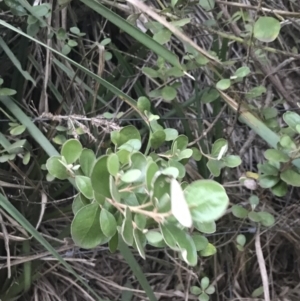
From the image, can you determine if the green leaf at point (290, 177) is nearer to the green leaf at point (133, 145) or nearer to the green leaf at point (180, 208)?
the green leaf at point (133, 145)

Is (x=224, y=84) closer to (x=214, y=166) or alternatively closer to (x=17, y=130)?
(x=214, y=166)

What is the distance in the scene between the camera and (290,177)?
0.59m

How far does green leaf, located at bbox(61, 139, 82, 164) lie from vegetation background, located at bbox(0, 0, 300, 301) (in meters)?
0.25

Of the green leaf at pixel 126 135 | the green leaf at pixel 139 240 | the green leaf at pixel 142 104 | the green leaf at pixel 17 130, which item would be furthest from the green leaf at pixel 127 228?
the green leaf at pixel 17 130

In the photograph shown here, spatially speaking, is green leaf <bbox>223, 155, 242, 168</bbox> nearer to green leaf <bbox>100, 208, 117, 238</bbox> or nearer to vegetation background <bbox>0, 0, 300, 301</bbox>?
vegetation background <bbox>0, 0, 300, 301</bbox>

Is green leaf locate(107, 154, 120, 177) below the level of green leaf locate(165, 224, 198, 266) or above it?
above

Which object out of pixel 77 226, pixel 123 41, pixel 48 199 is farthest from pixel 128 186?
pixel 123 41

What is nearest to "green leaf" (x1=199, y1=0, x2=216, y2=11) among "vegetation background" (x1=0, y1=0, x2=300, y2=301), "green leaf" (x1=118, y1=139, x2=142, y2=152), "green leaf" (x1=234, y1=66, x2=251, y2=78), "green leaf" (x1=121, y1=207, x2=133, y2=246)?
"vegetation background" (x1=0, y1=0, x2=300, y2=301)

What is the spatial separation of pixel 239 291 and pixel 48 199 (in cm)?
36

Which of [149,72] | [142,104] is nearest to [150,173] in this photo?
[142,104]

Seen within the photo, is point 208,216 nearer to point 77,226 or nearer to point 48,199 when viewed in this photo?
point 77,226

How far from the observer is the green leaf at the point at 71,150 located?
0.41 meters

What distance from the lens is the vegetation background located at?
705 mm

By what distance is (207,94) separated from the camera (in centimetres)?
71
